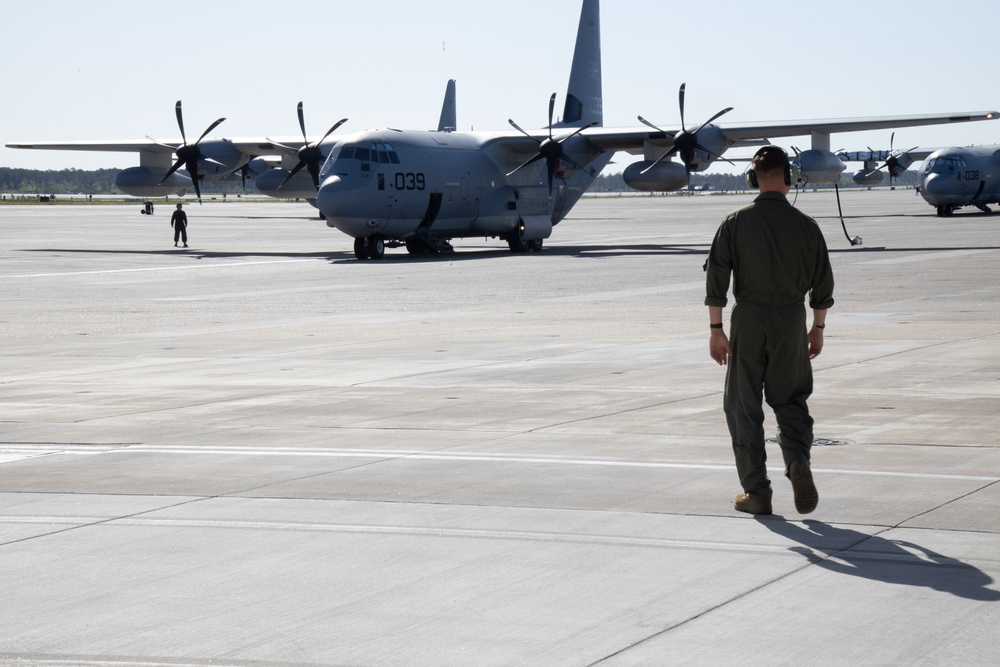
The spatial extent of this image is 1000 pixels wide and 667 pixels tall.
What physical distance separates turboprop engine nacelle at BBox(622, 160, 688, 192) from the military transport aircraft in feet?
0.11

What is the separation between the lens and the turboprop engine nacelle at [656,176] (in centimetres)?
4359

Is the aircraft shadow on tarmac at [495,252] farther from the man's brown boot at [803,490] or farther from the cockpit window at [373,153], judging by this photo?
the man's brown boot at [803,490]

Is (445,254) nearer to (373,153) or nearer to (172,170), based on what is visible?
(373,153)

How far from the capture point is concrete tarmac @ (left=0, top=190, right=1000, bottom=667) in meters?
5.30

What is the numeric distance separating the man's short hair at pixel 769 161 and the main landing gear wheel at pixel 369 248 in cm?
3336

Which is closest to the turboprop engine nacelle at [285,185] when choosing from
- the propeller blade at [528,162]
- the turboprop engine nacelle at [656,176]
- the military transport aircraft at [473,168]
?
the military transport aircraft at [473,168]

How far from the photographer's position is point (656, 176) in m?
43.8

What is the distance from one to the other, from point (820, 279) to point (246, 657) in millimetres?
4158

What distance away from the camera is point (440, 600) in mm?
5793

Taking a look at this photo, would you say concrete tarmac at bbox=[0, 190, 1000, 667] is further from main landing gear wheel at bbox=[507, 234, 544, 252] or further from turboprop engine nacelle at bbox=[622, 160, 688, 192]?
main landing gear wheel at bbox=[507, 234, 544, 252]

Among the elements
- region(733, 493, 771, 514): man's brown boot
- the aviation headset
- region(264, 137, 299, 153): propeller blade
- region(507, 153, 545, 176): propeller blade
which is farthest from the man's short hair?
region(264, 137, 299, 153): propeller blade

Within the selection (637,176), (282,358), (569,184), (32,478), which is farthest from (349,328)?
(569,184)

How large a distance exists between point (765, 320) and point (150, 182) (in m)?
47.5

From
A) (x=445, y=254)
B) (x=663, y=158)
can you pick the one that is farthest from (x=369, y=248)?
(x=663, y=158)
